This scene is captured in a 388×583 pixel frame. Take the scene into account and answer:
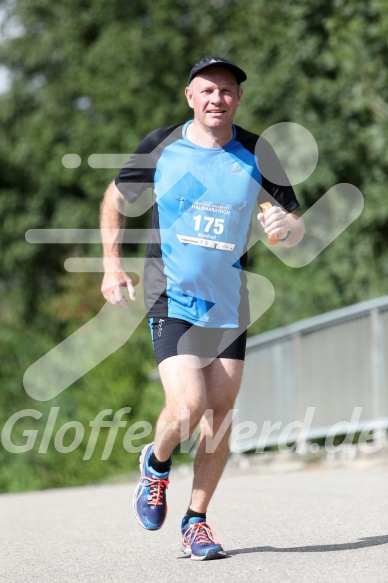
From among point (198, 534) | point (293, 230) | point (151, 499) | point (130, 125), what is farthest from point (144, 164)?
point (130, 125)

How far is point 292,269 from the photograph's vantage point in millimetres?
19469

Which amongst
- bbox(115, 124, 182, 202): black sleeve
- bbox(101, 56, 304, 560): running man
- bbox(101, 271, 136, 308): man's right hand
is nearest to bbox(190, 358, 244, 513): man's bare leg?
bbox(101, 56, 304, 560): running man

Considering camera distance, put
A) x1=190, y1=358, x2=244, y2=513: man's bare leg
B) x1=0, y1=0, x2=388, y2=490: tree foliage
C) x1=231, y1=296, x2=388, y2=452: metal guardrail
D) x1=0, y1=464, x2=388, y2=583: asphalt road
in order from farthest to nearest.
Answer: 1. x1=0, y1=0, x2=388, y2=490: tree foliage
2. x1=231, y1=296, x2=388, y2=452: metal guardrail
3. x1=190, y1=358, x2=244, y2=513: man's bare leg
4. x1=0, y1=464, x2=388, y2=583: asphalt road

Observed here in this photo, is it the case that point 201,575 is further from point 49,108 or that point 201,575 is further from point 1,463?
point 49,108

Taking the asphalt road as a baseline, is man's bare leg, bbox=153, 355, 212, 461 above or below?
above

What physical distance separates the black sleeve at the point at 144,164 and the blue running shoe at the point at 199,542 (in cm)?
151

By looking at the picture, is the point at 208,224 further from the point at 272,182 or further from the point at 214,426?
the point at 214,426

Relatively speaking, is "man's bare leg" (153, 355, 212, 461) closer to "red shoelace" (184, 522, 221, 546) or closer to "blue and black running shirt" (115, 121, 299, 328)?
"blue and black running shirt" (115, 121, 299, 328)

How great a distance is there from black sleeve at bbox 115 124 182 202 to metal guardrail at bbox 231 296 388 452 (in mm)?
6150

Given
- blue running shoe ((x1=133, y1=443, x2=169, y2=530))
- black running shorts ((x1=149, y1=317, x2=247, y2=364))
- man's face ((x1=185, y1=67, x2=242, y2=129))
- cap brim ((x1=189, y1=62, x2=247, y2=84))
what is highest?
cap brim ((x1=189, y1=62, x2=247, y2=84))

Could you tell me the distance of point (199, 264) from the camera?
5.78 metres

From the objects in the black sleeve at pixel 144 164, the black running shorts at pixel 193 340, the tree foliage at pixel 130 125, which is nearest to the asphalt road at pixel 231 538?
the black running shorts at pixel 193 340

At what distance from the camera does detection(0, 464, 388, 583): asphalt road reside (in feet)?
17.2

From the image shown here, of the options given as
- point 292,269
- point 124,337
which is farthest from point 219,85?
point 124,337
